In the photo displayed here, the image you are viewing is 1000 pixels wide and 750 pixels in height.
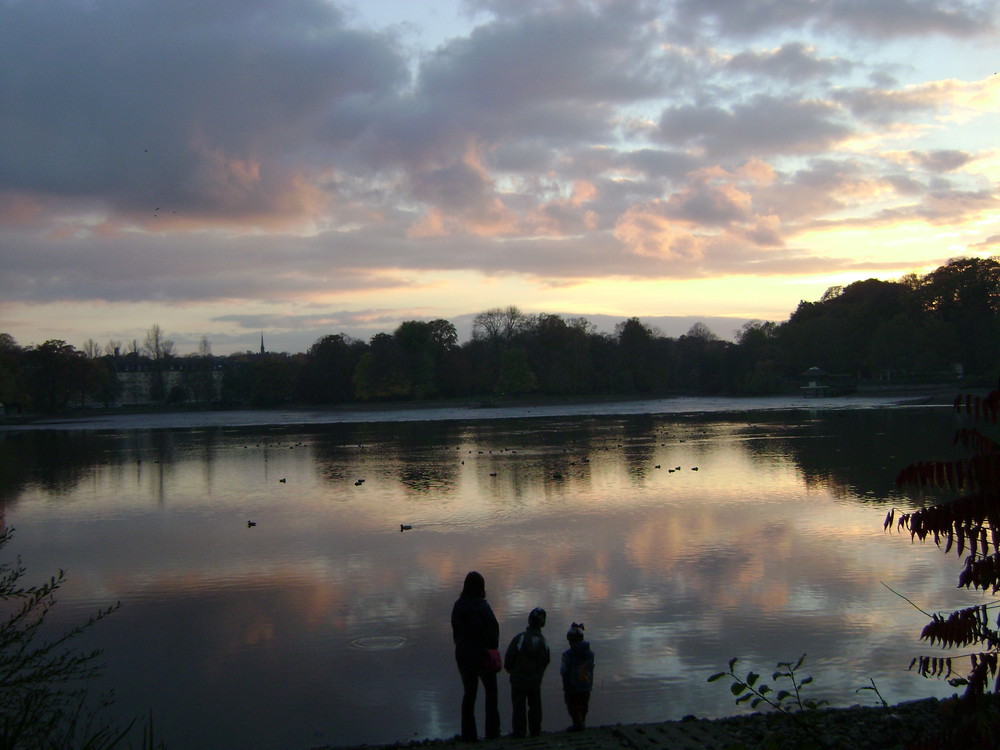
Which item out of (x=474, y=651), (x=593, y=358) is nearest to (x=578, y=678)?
(x=474, y=651)

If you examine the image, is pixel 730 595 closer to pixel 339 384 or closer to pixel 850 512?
pixel 850 512

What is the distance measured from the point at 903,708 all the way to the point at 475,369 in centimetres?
11395

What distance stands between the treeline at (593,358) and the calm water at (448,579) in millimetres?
74310

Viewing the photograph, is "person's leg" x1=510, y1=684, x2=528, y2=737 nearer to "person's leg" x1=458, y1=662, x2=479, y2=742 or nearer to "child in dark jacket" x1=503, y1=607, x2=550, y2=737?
"child in dark jacket" x1=503, y1=607, x2=550, y2=737

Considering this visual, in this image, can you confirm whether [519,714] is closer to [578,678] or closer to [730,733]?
[578,678]

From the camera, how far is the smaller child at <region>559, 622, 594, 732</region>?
8.35 m

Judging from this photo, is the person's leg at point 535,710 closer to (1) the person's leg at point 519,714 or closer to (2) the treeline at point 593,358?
(1) the person's leg at point 519,714

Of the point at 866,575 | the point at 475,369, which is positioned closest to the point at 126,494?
the point at 866,575

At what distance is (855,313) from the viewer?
4424 inches

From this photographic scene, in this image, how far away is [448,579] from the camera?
51.1 ft

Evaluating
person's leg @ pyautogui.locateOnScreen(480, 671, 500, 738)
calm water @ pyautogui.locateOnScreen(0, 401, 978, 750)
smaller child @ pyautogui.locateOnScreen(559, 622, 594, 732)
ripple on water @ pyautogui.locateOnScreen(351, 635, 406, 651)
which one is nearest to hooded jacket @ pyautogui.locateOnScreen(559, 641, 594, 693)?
smaller child @ pyautogui.locateOnScreen(559, 622, 594, 732)

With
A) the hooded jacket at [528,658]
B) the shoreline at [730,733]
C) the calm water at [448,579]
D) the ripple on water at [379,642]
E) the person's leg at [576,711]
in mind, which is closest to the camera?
the shoreline at [730,733]

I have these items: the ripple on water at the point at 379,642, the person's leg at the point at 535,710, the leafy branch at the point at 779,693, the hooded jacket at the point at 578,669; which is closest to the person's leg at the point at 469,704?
the person's leg at the point at 535,710

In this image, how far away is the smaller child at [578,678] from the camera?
27.4 feet
